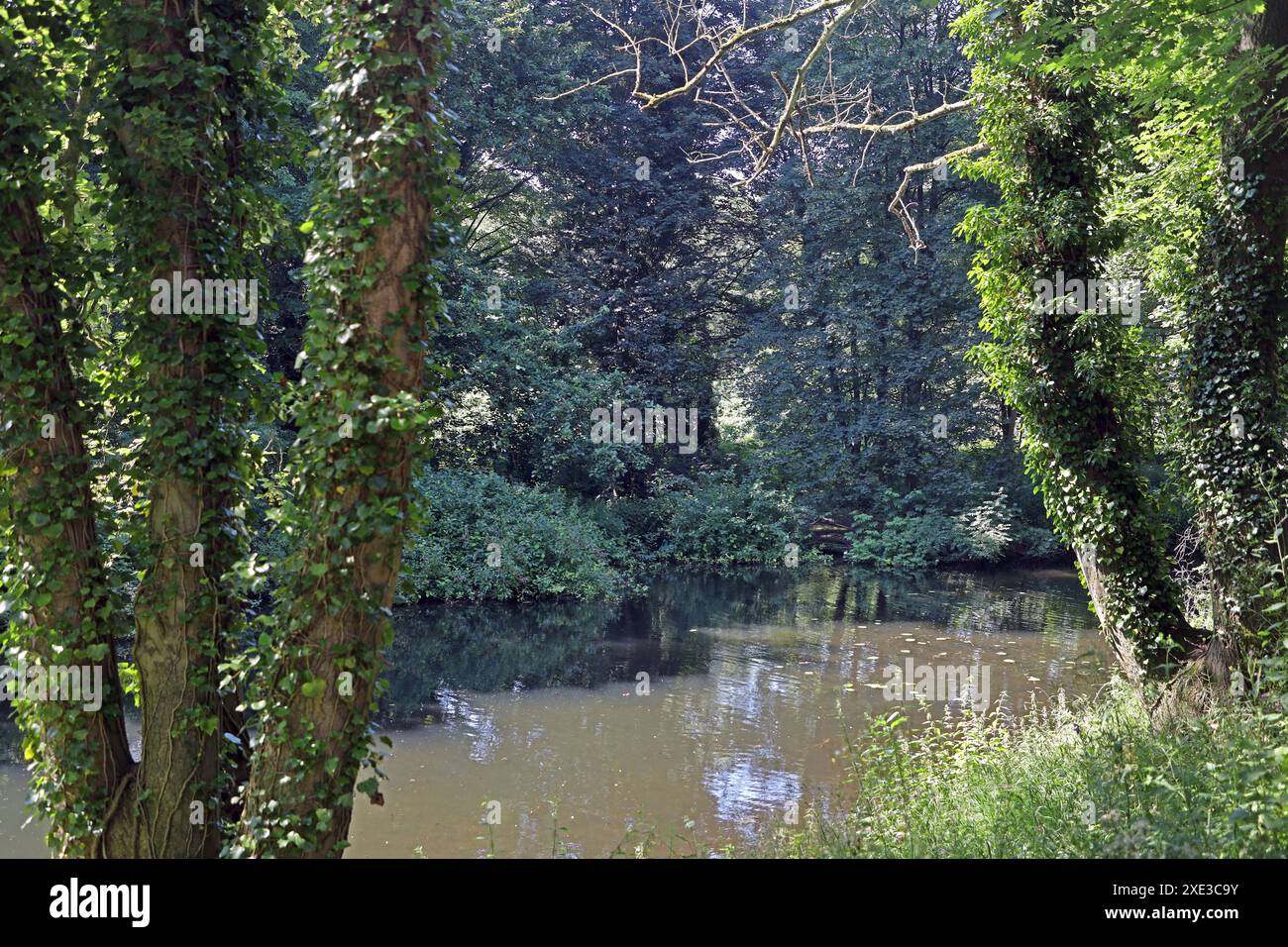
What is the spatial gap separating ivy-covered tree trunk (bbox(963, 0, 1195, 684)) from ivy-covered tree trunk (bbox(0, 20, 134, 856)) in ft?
23.2

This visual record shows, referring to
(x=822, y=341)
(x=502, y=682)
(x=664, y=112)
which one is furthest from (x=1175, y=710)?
(x=664, y=112)

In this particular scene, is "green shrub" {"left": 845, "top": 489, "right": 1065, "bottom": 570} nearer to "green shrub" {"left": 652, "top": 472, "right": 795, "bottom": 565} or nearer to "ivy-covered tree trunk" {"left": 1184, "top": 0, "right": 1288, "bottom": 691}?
"green shrub" {"left": 652, "top": 472, "right": 795, "bottom": 565}

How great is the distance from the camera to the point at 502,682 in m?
12.8

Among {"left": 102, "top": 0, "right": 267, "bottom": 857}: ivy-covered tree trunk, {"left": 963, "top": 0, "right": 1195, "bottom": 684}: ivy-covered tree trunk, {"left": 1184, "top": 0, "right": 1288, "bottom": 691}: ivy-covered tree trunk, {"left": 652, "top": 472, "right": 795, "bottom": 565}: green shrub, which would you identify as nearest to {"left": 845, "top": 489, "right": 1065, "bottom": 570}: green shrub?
{"left": 652, "top": 472, "right": 795, "bottom": 565}: green shrub

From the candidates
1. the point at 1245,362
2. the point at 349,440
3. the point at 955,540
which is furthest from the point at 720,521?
the point at 349,440

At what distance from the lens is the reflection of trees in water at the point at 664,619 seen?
521 inches

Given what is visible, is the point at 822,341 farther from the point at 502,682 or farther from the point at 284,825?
the point at 284,825

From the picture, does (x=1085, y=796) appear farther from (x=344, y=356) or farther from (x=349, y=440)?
(x=344, y=356)

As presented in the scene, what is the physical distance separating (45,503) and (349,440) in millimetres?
1567

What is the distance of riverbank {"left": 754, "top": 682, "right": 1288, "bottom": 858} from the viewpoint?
4332mm

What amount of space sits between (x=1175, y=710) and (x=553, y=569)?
12.6 metres

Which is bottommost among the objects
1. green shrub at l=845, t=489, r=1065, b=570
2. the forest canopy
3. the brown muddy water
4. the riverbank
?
the brown muddy water
